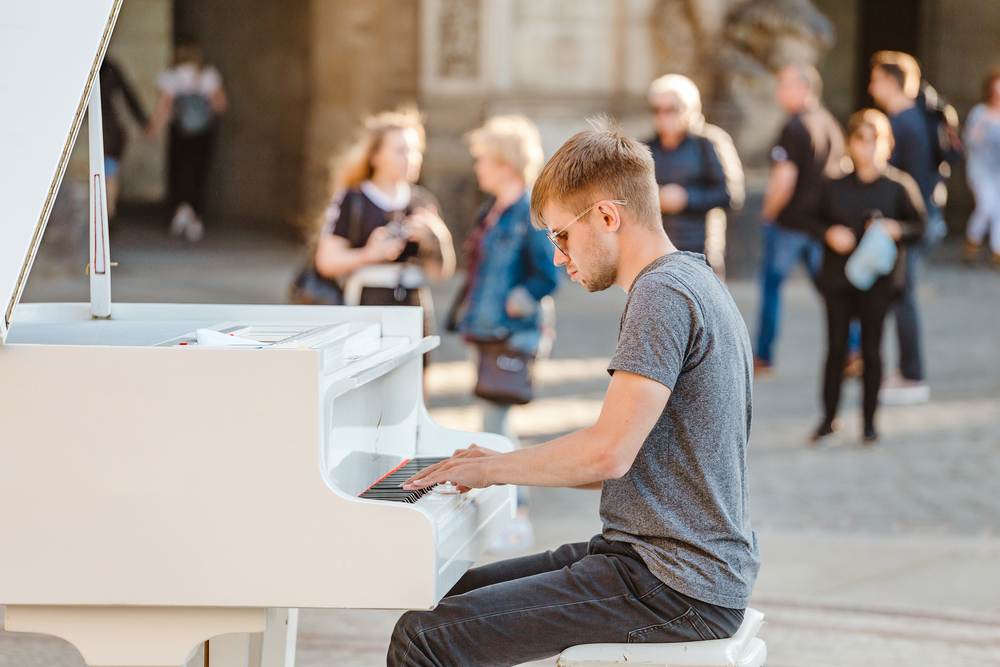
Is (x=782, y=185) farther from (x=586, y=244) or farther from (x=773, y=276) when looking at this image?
(x=586, y=244)

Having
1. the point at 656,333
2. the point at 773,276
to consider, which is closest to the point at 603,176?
the point at 656,333

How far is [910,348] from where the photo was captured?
24.2 ft

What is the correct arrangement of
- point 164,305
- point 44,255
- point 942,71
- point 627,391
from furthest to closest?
point 942,71 → point 44,255 → point 164,305 → point 627,391

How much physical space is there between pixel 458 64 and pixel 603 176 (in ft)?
33.3

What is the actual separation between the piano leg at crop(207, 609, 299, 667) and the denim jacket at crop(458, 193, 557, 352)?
5.90 feet

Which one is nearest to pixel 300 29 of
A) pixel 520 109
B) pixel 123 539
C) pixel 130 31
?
pixel 130 31

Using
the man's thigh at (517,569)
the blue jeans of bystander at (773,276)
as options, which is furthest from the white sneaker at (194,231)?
the man's thigh at (517,569)

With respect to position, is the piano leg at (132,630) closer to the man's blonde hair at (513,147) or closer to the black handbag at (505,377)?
the black handbag at (505,377)

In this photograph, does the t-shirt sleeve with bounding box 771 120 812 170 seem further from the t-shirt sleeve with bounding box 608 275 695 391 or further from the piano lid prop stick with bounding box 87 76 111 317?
the t-shirt sleeve with bounding box 608 275 695 391

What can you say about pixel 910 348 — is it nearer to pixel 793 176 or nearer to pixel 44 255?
pixel 793 176

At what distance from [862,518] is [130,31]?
13.1m

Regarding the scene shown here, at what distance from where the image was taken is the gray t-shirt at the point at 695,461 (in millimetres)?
2252

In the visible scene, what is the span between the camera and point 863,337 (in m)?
6.25

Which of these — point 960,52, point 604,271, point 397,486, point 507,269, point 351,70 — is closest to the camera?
point 604,271
